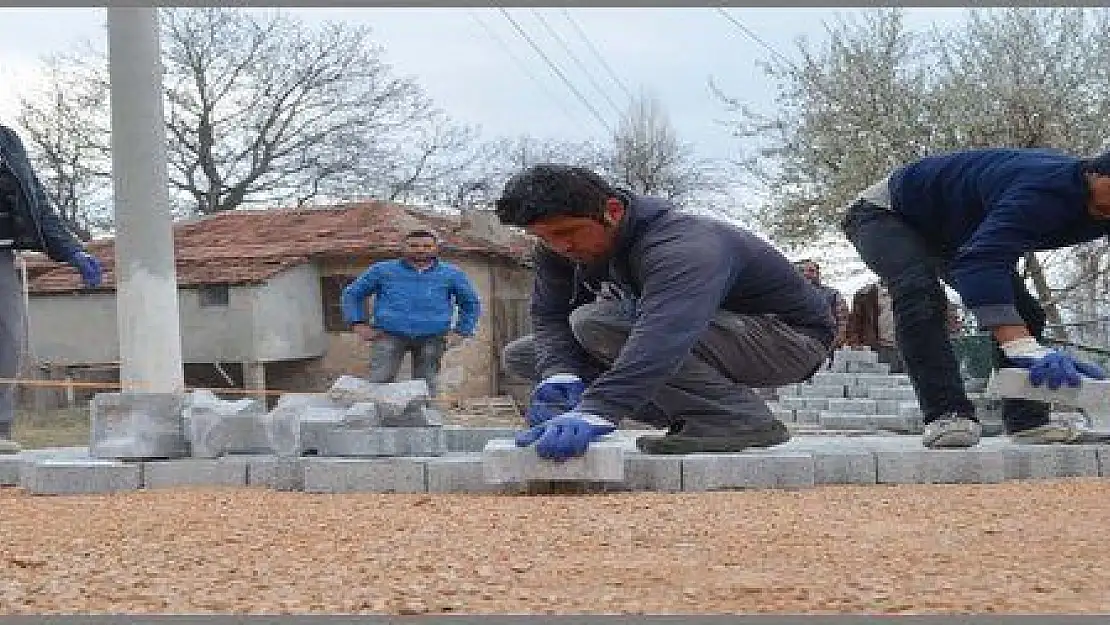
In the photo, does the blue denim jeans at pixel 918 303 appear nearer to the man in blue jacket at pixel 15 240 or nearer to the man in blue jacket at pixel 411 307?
the man in blue jacket at pixel 15 240

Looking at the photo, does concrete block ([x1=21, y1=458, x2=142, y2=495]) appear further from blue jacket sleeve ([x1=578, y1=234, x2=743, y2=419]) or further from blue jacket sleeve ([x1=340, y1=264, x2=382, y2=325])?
blue jacket sleeve ([x1=340, y1=264, x2=382, y2=325])

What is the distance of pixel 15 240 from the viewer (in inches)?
205

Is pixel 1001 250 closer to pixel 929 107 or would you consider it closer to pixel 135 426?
pixel 135 426

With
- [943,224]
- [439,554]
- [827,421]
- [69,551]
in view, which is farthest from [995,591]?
[827,421]

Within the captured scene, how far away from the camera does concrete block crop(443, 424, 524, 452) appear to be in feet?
15.9

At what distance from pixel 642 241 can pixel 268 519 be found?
4.37 feet

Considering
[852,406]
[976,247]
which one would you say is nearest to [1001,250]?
[976,247]

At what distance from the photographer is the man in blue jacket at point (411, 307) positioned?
23.9ft

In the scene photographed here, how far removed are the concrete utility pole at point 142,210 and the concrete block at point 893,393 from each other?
498 cm

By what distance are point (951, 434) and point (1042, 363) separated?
43cm

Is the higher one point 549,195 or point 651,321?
point 549,195

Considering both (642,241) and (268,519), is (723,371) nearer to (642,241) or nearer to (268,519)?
(642,241)

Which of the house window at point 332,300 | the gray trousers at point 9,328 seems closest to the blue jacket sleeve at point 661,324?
the gray trousers at point 9,328

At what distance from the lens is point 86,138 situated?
2550 cm
